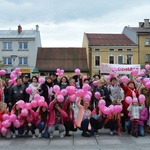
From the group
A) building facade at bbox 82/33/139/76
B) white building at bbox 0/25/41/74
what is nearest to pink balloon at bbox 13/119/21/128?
building facade at bbox 82/33/139/76

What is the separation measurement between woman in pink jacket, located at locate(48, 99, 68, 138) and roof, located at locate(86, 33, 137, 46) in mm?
42048

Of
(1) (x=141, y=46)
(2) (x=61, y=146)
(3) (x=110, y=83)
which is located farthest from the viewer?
(1) (x=141, y=46)

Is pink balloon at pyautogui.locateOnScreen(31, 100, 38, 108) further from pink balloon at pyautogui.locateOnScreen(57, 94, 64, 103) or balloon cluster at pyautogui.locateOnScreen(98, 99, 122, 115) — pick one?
balloon cluster at pyautogui.locateOnScreen(98, 99, 122, 115)

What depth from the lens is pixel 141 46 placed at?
51.9m

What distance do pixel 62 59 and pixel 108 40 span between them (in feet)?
25.0

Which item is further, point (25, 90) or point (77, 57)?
point (77, 57)

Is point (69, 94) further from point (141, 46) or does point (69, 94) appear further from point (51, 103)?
point (141, 46)

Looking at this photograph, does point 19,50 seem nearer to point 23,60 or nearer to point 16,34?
point 23,60

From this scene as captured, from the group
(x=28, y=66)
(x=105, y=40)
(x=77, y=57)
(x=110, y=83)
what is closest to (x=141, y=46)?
(x=105, y=40)

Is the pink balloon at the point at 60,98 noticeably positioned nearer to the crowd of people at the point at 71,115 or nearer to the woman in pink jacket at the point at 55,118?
the crowd of people at the point at 71,115

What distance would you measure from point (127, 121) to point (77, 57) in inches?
1736

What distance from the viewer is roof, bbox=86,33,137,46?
51.9 m

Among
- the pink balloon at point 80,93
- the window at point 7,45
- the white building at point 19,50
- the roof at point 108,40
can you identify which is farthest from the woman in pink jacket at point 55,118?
the window at point 7,45

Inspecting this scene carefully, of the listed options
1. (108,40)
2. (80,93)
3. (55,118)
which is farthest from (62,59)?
(80,93)
